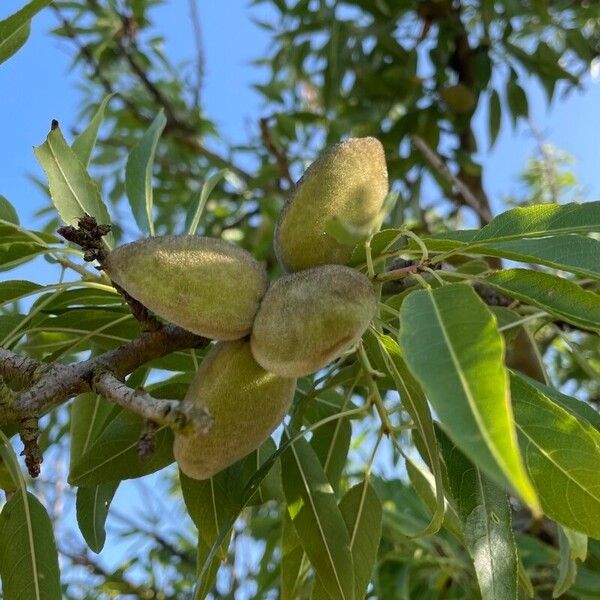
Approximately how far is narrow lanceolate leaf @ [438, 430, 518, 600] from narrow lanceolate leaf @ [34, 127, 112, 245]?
600mm

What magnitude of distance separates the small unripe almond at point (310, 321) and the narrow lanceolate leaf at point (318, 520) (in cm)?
36

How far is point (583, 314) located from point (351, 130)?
6.80 feet

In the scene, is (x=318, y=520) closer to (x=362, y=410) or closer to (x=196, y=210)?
(x=362, y=410)

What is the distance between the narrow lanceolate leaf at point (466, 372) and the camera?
1.66 ft

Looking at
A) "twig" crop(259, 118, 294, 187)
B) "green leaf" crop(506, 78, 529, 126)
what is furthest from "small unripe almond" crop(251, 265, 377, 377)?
"green leaf" crop(506, 78, 529, 126)

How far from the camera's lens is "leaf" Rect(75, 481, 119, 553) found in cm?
115

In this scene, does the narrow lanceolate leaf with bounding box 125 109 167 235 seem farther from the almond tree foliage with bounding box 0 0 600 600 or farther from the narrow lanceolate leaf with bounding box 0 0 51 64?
the narrow lanceolate leaf with bounding box 0 0 51 64

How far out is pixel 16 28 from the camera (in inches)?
38.8

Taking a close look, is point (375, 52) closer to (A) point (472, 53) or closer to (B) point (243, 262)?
(A) point (472, 53)

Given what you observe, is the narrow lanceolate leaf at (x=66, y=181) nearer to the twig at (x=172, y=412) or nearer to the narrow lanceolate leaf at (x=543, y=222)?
the twig at (x=172, y=412)

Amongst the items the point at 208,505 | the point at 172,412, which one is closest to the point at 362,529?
the point at 208,505

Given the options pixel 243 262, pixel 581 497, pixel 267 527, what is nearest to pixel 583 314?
pixel 581 497

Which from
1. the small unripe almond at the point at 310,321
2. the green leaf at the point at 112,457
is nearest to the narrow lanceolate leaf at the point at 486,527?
the small unripe almond at the point at 310,321

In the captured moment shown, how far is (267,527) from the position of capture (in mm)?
2299
